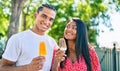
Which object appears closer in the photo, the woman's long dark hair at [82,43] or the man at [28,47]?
the man at [28,47]

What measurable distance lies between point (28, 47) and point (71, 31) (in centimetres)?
86

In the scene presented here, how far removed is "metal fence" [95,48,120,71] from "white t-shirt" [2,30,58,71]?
6649mm

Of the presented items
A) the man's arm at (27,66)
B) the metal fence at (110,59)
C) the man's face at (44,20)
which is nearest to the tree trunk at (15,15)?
the metal fence at (110,59)

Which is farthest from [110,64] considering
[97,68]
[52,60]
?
[52,60]

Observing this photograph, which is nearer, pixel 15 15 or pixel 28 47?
pixel 28 47

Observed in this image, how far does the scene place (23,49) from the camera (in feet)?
11.6

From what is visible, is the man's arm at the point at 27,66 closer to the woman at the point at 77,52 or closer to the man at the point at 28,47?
the man at the point at 28,47

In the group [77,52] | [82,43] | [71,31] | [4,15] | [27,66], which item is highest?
[71,31]

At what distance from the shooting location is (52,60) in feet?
12.4

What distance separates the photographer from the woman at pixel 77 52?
4.27 meters

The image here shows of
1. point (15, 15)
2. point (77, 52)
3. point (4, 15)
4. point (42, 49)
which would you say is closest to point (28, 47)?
point (42, 49)

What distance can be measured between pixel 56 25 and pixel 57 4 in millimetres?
3993

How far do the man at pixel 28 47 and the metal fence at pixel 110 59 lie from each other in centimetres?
658

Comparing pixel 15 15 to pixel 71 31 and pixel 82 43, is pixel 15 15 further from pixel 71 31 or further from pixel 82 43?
pixel 71 31
